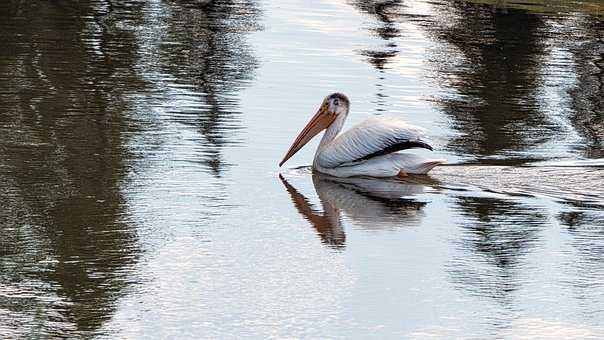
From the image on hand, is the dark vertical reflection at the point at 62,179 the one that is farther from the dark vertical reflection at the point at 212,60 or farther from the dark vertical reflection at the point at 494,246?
the dark vertical reflection at the point at 494,246

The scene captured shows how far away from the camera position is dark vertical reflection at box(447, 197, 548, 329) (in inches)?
317

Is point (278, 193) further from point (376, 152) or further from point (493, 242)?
point (493, 242)

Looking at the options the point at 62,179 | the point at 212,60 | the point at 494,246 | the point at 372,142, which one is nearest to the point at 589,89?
the point at 212,60

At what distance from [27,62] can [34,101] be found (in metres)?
2.40

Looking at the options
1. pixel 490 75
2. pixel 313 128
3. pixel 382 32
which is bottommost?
pixel 382 32

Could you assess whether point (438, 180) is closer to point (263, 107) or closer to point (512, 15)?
point (263, 107)

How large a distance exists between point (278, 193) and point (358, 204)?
21.7 inches

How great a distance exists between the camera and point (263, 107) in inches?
545

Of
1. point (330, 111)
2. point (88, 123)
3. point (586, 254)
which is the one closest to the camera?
point (586, 254)

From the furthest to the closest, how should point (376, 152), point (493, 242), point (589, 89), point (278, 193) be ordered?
point (589, 89) < point (376, 152) < point (278, 193) < point (493, 242)

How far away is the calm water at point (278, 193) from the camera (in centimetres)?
756

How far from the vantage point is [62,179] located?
10.4m

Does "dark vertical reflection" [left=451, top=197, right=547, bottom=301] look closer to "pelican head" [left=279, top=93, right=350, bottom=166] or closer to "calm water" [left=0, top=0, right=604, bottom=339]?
"calm water" [left=0, top=0, right=604, bottom=339]

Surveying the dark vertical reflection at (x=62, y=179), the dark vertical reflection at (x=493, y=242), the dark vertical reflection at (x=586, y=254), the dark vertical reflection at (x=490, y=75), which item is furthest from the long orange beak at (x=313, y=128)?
the dark vertical reflection at (x=586, y=254)
